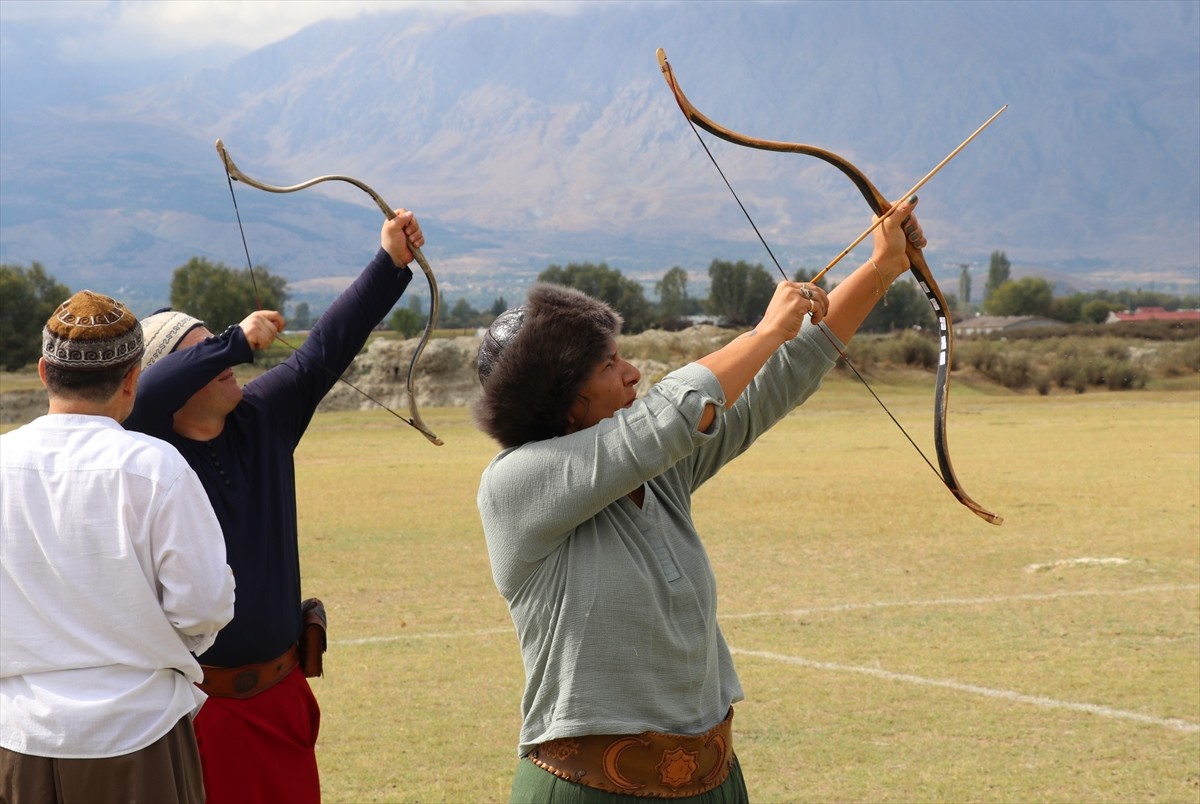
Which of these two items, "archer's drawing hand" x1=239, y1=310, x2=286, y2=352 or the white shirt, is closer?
the white shirt

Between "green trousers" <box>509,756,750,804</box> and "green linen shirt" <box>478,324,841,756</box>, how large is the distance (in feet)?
0.24

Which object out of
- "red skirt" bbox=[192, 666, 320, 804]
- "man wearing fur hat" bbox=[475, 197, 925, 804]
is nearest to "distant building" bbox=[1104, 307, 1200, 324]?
"red skirt" bbox=[192, 666, 320, 804]

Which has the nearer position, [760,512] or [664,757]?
[664,757]

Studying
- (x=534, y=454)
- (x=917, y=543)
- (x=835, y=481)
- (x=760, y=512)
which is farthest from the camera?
(x=835, y=481)

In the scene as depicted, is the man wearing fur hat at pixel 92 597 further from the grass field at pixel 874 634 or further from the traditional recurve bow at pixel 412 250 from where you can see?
the grass field at pixel 874 634

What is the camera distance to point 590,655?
86.0 inches

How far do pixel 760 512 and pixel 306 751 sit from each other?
973cm

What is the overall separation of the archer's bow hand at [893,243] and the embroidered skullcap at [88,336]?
143 centimetres

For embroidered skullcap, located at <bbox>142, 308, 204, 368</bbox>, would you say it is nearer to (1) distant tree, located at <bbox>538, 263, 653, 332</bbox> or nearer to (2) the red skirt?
(2) the red skirt

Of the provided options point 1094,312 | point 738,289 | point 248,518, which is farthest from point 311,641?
point 1094,312

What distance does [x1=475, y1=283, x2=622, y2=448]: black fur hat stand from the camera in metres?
2.20

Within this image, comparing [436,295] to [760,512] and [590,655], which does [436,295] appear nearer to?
[590,655]

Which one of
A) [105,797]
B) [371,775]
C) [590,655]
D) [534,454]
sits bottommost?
[371,775]

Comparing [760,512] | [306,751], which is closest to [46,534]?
[306,751]
